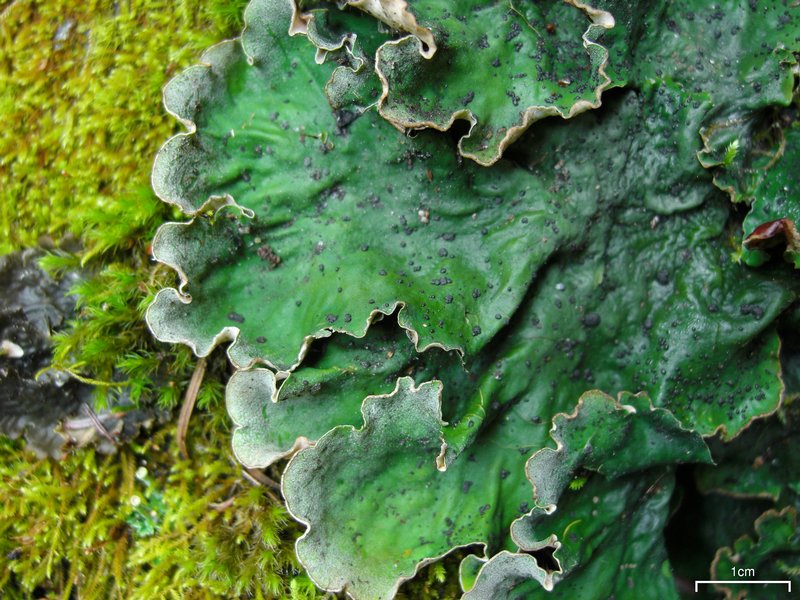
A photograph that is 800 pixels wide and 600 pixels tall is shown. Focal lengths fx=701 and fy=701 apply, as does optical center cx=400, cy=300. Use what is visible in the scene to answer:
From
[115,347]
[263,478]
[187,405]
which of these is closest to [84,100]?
[115,347]

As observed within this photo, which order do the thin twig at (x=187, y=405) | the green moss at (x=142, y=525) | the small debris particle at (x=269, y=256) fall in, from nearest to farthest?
1. the small debris particle at (x=269, y=256)
2. the green moss at (x=142, y=525)
3. the thin twig at (x=187, y=405)

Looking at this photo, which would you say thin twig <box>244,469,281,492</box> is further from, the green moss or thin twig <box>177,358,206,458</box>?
thin twig <box>177,358,206,458</box>

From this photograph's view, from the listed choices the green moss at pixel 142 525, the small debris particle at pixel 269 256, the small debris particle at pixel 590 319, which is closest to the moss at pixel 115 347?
the green moss at pixel 142 525

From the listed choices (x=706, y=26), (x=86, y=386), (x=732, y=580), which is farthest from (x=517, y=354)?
(x=86, y=386)

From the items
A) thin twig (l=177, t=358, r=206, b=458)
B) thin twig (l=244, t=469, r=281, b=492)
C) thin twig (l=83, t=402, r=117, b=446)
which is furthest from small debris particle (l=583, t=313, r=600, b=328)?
thin twig (l=83, t=402, r=117, b=446)

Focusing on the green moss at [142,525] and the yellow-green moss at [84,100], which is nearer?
the green moss at [142,525]

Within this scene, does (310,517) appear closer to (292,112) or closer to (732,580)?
(292,112)

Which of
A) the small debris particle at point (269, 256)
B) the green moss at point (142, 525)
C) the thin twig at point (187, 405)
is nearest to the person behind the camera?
the small debris particle at point (269, 256)

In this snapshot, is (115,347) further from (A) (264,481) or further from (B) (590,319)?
(B) (590,319)

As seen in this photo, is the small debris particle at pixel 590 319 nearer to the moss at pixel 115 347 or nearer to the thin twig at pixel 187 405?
the moss at pixel 115 347
